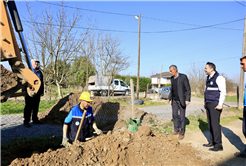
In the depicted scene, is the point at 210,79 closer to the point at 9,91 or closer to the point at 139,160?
the point at 139,160

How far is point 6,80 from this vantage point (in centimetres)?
240

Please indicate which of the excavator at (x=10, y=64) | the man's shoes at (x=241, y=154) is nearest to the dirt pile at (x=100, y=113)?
the man's shoes at (x=241, y=154)

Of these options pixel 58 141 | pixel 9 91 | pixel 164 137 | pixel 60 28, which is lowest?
pixel 58 141

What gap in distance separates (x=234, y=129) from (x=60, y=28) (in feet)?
35.8

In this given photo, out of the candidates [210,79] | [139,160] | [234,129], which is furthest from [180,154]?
[234,129]

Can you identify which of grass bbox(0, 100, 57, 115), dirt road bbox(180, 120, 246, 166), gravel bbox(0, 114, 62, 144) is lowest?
dirt road bbox(180, 120, 246, 166)

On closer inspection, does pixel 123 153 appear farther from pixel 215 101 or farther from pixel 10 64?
pixel 215 101

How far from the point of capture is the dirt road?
376 cm

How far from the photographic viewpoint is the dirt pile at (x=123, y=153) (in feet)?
9.36

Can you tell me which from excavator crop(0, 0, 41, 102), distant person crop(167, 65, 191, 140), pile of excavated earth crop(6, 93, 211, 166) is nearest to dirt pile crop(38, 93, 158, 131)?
distant person crop(167, 65, 191, 140)

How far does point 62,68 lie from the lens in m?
13.2

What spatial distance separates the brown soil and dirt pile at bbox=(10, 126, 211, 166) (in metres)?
1.12

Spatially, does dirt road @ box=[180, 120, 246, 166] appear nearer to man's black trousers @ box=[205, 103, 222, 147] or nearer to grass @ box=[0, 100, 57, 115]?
man's black trousers @ box=[205, 103, 222, 147]

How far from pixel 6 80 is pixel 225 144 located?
521cm
